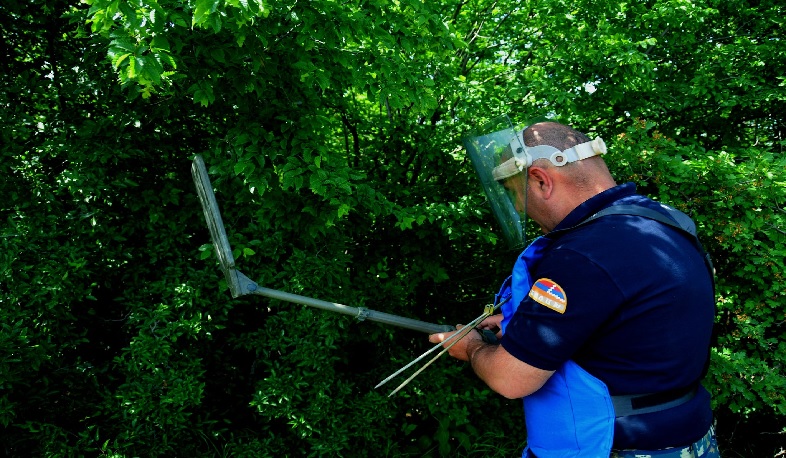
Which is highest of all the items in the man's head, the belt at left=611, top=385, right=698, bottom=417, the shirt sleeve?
the man's head

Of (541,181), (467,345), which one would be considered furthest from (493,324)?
(541,181)

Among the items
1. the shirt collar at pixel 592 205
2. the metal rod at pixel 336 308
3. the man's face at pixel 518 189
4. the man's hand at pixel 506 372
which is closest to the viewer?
the man's hand at pixel 506 372

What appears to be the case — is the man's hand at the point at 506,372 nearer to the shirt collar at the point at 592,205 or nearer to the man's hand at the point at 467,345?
the man's hand at the point at 467,345

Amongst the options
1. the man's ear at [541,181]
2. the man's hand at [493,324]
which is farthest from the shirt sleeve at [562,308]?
the man's hand at [493,324]

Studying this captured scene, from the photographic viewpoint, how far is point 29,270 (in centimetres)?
290

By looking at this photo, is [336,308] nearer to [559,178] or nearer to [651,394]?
[559,178]

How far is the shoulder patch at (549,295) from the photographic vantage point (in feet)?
5.28

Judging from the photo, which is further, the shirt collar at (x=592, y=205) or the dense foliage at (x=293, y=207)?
the dense foliage at (x=293, y=207)

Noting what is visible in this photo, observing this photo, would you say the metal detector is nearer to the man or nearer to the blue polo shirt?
the man

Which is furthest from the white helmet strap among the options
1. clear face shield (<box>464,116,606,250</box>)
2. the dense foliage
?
the dense foliage

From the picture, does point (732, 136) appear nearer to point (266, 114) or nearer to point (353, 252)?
point (353, 252)

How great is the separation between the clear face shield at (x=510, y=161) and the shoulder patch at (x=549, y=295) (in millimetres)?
465

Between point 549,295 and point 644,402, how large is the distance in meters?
0.44

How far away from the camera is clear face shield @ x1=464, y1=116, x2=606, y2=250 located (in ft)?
6.27
